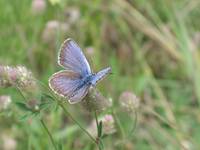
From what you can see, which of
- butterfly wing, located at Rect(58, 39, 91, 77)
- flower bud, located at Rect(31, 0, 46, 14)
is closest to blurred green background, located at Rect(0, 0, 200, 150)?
flower bud, located at Rect(31, 0, 46, 14)

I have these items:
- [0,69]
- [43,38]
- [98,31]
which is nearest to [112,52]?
[98,31]

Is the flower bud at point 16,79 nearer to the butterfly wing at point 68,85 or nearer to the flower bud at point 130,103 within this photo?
the butterfly wing at point 68,85

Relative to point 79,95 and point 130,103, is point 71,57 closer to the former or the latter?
point 79,95

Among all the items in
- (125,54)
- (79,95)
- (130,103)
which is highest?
(79,95)

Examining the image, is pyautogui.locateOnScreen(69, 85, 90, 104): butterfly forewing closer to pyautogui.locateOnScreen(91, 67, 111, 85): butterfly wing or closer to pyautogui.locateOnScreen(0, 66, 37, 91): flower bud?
pyautogui.locateOnScreen(91, 67, 111, 85): butterfly wing

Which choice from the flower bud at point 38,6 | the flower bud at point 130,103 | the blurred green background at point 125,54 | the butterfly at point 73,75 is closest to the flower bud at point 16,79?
the butterfly at point 73,75

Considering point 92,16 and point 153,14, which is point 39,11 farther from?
point 153,14

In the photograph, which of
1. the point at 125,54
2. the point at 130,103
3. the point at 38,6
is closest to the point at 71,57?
the point at 130,103
